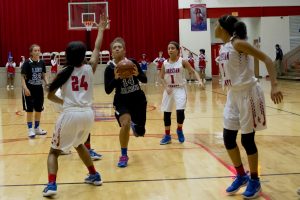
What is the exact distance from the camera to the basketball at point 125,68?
576 centimetres

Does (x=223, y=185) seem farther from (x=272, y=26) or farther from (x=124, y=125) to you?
(x=272, y=26)

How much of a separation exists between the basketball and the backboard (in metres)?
17.4

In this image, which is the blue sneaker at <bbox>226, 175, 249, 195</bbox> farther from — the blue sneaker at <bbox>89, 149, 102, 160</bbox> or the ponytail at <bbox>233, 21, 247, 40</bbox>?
the blue sneaker at <bbox>89, 149, 102, 160</bbox>

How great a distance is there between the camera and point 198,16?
1002 inches

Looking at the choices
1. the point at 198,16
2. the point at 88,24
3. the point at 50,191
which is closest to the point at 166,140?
the point at 50,191

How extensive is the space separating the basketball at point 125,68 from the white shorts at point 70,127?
1.22 metres

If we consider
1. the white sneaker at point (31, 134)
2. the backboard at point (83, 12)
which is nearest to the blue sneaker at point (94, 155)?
the white sneaker at point (31, 134)

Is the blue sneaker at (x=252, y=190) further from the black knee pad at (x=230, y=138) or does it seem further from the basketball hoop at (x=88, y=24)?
the basketball hoop at (x=88, y=24)

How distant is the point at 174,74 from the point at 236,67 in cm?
311

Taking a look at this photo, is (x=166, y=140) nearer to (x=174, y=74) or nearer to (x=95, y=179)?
(x=174, y=74)

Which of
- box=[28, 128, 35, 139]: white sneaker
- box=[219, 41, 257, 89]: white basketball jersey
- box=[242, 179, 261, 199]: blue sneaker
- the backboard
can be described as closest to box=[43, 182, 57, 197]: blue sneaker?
box=[242, 179, 261, 199]: blue sneaker

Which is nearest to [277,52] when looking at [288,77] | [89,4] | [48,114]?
[288,77]

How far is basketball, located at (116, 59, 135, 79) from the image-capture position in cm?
576

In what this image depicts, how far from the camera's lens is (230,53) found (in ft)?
14.2
